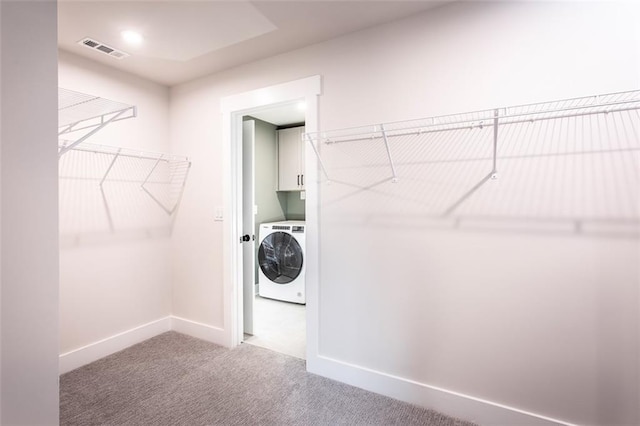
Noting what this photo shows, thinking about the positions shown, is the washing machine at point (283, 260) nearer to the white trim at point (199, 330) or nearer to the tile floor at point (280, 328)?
the tile floor at point (280, 328)

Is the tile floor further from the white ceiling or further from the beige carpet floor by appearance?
the white ceiling

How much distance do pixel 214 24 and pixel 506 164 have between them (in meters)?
1.81

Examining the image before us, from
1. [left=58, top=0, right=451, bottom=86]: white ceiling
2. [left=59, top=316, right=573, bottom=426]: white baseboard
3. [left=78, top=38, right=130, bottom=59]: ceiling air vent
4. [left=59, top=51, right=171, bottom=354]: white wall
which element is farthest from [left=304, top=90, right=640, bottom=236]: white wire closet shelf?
[left=59, top=51, right=171, bottom=354]: white wall

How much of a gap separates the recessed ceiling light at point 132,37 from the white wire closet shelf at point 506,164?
1.24 metres

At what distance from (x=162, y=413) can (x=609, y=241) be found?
2451 millimetres

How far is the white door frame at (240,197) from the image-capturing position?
87.6 inches

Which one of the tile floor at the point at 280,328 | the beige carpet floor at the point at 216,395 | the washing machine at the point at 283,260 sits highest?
the washing machine at the point at 283,260

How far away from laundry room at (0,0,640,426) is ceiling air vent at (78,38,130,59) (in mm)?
16

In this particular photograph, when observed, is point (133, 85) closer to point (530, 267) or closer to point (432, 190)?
point (432, 190)

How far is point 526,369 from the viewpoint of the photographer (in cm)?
166

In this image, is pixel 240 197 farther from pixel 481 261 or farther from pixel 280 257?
pixel 481 261

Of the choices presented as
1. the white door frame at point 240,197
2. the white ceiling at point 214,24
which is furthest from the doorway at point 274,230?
the white ceiling at point 214,24

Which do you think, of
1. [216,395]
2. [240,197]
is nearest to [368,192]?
[240,197]

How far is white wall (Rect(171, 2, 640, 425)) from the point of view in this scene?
1496 millimetres
